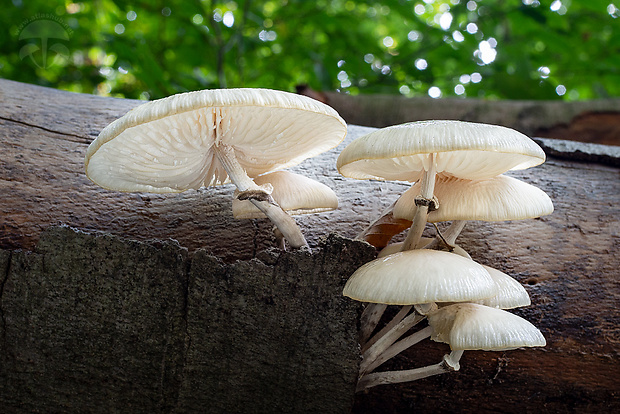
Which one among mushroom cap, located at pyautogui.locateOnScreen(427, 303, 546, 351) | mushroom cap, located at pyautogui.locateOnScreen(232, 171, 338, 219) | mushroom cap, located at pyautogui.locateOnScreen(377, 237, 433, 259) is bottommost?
mushroom cap, located at pyautogui.locateOnScreen(427, 303, 546, 351)

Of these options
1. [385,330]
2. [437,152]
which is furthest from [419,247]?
[437,152]

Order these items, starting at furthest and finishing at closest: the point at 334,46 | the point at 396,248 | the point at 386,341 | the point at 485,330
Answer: the point at 334,46 → the point at 396,248 → the point at 386,341 → the point at 485,330

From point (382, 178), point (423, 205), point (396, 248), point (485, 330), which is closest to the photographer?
point (485, 330)

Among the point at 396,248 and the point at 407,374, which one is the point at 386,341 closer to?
the point at 407,374

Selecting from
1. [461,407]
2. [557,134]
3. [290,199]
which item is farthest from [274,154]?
[557,134]

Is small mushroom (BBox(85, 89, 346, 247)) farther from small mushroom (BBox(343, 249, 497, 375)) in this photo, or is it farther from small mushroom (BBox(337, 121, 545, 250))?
small mushroom (BBox(343, 249, 497, 375))

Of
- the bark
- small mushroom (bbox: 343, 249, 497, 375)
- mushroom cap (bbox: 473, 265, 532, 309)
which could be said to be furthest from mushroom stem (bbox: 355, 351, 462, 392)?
the bark
